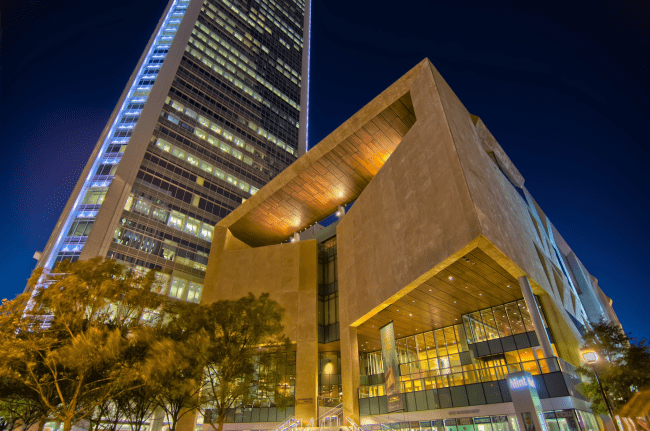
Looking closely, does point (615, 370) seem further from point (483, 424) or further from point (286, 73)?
point (286, 73)

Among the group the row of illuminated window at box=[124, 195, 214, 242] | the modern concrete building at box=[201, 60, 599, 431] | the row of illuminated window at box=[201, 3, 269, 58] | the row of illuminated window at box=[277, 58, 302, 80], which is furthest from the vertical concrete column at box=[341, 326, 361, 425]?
the row of illuminated window at box=[277, 58, 302, 80]

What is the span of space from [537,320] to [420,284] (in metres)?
7.05

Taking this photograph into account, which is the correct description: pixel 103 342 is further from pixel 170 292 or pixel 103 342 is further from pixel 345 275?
pixel 170 292

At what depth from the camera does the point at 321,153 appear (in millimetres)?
37219

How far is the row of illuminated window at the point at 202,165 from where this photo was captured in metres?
64.9

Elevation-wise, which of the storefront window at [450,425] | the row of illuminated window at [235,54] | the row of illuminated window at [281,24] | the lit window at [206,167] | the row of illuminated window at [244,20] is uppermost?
the row of illuminated window at [281,24]

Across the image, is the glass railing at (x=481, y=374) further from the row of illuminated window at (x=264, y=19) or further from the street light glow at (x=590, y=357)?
the row of illuminated window at (x=264, y=19)

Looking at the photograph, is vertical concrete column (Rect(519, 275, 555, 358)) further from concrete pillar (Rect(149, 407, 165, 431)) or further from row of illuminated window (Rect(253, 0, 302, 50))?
row of illuminated window (Rect(253, 0, 302, 50))

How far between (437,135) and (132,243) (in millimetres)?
47193

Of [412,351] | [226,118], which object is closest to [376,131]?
→ [412,351]

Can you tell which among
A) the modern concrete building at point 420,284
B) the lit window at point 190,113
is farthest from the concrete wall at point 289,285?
the lit window at point 190,113

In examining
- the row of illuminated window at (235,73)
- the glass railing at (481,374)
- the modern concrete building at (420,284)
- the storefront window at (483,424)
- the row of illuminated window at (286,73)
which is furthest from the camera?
the row of illuminated window at (286,73)

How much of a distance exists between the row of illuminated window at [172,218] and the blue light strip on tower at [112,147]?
4.65 metres

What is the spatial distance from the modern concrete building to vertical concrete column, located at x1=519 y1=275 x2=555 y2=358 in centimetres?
7
